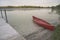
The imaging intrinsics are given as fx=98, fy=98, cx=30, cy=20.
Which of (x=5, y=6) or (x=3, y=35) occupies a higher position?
(x=3, y=35)

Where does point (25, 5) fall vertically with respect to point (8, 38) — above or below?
below

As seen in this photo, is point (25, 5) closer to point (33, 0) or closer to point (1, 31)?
point (33, 0)

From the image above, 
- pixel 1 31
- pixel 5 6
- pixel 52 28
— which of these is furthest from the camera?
pixel 5 6

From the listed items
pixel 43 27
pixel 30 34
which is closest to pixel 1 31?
pixel 30 34

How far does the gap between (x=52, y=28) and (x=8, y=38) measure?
491 mm

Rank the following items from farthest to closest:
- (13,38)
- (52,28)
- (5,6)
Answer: (5,6)
(52,28)
(13,38)

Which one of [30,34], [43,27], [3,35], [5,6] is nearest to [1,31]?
[3,35]

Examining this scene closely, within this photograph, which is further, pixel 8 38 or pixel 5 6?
pixel 5 6

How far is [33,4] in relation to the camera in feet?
6.74

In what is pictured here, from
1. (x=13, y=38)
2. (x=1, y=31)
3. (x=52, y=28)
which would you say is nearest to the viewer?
(x=13, y=38)

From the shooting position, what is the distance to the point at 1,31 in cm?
89

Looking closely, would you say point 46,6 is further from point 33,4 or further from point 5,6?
point 5,6

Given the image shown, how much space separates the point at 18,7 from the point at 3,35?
1.27 metres

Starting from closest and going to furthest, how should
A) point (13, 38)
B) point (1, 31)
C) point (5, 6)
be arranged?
point (13, 38) < point (1, 31) < point (5, 6)
